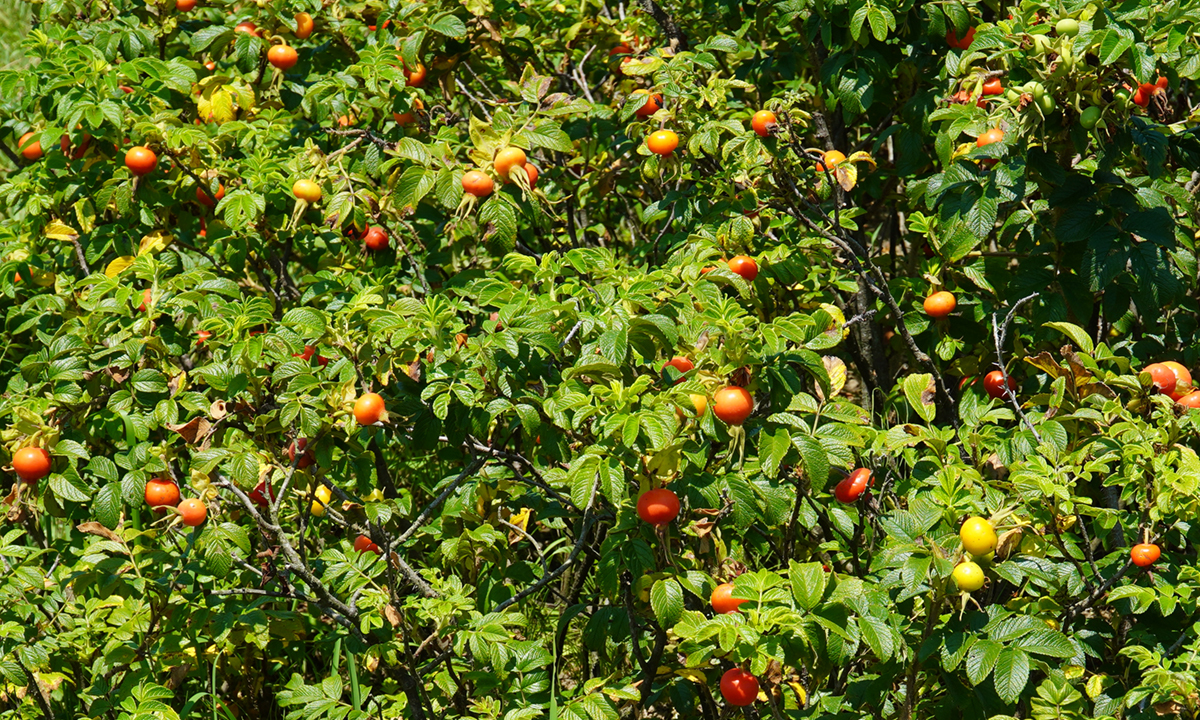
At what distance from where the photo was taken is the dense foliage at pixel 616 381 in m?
1.81

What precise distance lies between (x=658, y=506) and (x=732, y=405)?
0.22m

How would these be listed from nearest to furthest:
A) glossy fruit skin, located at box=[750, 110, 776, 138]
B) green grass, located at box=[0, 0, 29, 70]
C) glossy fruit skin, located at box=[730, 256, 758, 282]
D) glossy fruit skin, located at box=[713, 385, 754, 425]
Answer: glossy fruit skin, located at box=[713, 385, 754, 425] → glossy fruit skin, located at box=[730, 256, 758, 282] → glossy fruit skin, located at box=[750, 110, 776, 138] → green grass, located at box=[0, 0, 29, 70]

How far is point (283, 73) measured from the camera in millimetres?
3064

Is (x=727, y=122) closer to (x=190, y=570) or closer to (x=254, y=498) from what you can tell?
(x=254, y=498)

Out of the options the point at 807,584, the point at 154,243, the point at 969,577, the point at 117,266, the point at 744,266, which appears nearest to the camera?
the point at 969,577

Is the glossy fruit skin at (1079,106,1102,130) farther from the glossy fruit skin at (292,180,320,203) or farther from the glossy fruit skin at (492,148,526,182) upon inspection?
the glossy fruit skin at (292,180,320,203)

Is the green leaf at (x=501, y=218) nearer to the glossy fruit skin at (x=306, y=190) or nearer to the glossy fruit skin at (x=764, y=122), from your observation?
the glossy fruit skin at (x=306, y=190)

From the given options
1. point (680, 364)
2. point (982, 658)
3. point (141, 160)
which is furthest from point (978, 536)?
point (141, 160)

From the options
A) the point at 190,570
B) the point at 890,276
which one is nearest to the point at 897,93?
the point at 890,276

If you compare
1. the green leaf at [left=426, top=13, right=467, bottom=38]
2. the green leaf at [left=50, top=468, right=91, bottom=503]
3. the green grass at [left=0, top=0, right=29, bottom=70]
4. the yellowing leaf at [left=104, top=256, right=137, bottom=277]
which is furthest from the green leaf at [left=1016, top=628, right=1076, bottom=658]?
the green grass at [left=0, top=0, right=29, bottom=70]

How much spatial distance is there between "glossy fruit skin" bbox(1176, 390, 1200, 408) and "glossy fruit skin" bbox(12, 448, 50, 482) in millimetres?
2129

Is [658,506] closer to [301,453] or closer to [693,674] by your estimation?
[693,674]

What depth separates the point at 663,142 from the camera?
2.46 m

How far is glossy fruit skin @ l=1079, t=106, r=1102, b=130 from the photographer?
2.02m
